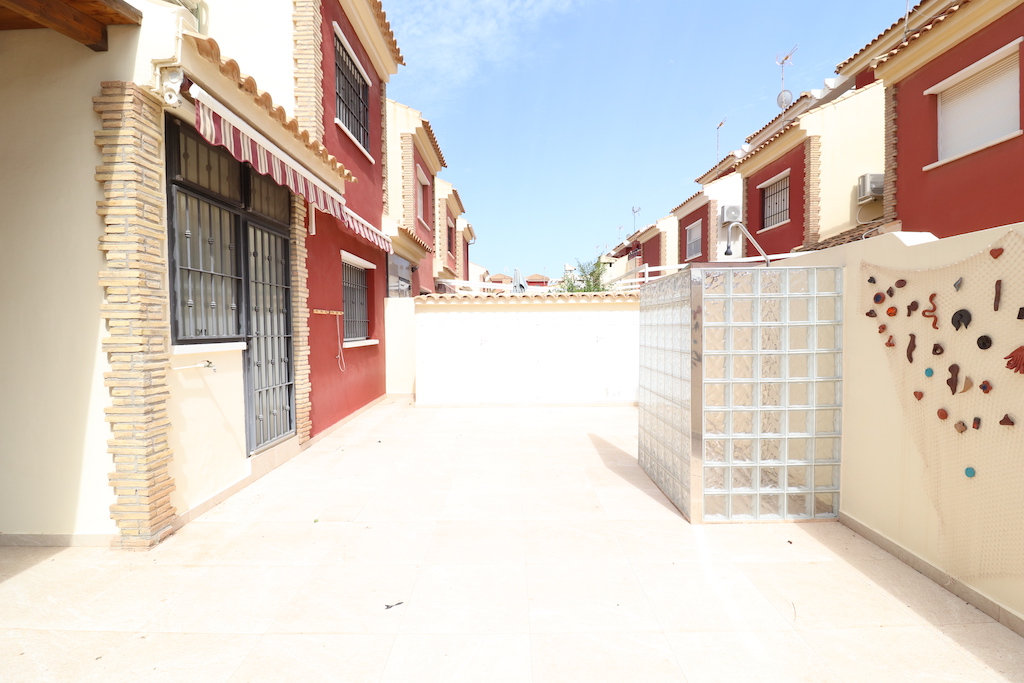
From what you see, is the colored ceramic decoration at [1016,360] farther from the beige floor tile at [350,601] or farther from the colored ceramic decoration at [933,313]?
the beige floor tile at [350,601]

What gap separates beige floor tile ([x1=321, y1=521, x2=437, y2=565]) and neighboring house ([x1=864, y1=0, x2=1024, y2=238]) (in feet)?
33.1

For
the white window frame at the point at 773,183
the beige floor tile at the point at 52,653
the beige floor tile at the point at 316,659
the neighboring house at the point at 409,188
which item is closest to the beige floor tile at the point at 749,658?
the beige floor tile at the point at 316,659

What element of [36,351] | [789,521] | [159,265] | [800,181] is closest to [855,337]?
[789,521]

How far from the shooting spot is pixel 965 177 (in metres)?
8.62

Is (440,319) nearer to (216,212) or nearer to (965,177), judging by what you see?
(216,212)

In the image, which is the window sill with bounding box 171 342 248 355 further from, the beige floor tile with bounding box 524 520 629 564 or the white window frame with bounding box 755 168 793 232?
the white window frame with bounding box 755 168 793 232

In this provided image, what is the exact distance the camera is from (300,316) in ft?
22.7

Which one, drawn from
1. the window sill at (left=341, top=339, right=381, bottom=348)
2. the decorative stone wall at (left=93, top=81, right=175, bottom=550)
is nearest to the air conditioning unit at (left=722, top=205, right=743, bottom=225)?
the window sill at (left=341, top=339, right=381, bottom=348)

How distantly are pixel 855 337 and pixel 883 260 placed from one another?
2.34 ft

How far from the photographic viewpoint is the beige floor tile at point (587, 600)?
117 inches

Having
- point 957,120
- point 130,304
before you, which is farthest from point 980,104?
point 130,304

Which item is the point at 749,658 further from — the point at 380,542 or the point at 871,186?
the point at 871,186

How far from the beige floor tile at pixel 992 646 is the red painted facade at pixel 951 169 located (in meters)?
7.86

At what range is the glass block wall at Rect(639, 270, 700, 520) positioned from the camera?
4.72m
